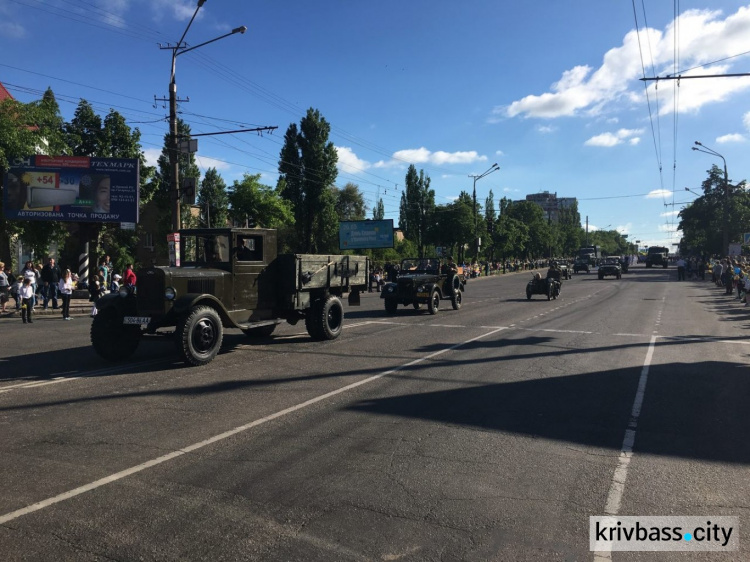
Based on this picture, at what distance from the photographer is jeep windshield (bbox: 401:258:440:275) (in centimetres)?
1925

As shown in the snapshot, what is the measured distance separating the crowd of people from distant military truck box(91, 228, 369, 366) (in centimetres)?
593

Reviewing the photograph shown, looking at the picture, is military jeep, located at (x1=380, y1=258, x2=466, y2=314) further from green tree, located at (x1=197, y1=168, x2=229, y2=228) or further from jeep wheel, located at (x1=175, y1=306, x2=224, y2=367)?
green tree, located at (x1=197, y1=168, x2=229, y2=228)

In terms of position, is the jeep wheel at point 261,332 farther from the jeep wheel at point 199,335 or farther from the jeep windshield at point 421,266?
the jeep windshield at point 421,266

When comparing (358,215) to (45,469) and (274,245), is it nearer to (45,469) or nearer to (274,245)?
(274,245)

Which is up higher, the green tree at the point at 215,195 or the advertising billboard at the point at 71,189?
the green tree at the point at 215,195

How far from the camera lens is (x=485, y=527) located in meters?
3.55

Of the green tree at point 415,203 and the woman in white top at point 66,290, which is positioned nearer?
the woman in white top at point 66,290

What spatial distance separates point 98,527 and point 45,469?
1.34 meters

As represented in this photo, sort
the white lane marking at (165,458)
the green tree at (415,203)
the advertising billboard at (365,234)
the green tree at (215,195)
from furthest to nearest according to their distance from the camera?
the green tree at (415,203) < the green tree at (215,195) < the advertising billboard at (365,234) < the white lane marking at (165,458)

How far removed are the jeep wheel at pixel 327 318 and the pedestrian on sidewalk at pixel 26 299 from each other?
1017cm

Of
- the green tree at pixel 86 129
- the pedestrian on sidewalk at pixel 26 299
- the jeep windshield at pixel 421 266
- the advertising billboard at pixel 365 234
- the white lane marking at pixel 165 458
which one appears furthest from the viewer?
the advertising billboard at pixel 365 234

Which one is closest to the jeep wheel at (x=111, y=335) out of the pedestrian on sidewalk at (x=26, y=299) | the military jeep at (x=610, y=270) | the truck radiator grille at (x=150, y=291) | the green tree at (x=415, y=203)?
the truck radiator grille at (x=150, y=291)

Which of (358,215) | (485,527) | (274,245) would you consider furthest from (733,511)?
(358,215)

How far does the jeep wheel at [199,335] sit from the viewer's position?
28.1 feet
